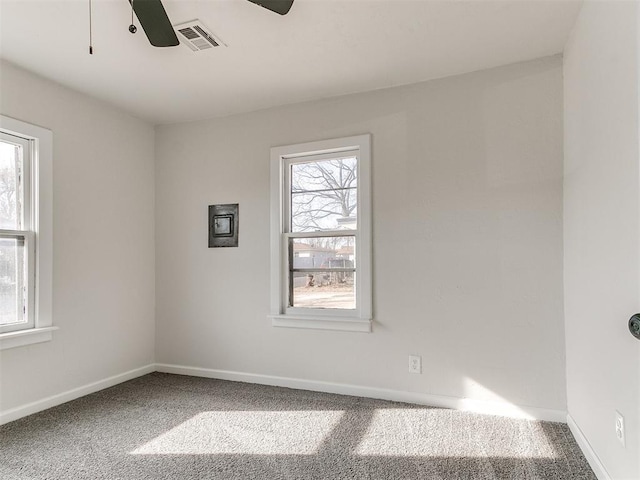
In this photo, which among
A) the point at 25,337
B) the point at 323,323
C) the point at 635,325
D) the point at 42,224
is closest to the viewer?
the point at 635,325

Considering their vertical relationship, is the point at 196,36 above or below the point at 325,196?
above

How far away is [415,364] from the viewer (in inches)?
119

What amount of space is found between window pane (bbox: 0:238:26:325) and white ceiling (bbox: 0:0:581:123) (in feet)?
3.98

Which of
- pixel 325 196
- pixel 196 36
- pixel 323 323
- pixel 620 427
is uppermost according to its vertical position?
pixel 196 36

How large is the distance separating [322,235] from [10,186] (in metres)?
2.20

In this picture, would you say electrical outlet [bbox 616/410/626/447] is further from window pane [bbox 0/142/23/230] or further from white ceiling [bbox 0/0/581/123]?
window pane [bbox 0/142/23/230]

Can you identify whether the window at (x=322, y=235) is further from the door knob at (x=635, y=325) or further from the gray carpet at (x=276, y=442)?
the door knob at (x=635, y=325)

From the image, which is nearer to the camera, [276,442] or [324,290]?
[276,442]

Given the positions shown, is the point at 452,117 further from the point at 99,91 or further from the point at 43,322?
the point at 43,322

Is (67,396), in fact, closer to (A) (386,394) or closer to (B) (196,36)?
(A) (386,394)

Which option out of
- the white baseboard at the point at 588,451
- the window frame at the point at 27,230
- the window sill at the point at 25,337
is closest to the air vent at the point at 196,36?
the window frame at the point at 27,230

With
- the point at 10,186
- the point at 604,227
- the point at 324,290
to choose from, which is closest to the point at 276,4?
the point at 604,227

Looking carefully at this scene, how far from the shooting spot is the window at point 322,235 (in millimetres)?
3209

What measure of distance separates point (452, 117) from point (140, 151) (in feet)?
8.97
